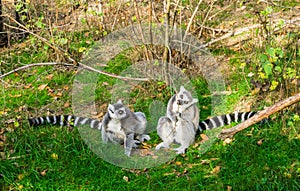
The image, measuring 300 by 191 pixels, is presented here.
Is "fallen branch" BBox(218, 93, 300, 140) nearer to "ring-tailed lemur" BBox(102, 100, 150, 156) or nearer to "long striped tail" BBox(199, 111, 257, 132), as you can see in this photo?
"long striped tail" BBox(199, 111, 257, 132)

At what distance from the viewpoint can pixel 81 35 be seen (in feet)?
26.0

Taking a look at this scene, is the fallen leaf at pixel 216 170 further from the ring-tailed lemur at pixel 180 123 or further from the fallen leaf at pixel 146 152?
the fallen leaf at pixel 146 152

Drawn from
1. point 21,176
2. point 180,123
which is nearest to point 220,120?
point 180,123

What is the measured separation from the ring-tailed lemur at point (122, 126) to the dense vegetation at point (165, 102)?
0.78 feet

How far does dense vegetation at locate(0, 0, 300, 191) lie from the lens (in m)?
4.35

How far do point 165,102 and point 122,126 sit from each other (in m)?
1.01

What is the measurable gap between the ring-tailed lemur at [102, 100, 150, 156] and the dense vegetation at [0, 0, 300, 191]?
0.78ft

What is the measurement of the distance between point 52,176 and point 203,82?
2.63 m

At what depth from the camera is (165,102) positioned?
18.8 ft

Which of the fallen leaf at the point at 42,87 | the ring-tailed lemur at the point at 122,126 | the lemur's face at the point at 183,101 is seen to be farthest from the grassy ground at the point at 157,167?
the fallen leaf at the point at 42,87

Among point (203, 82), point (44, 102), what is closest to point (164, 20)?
point (203, 82)

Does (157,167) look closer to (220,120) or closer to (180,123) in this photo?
(180,123)

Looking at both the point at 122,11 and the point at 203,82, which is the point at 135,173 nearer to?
the point at 203,82

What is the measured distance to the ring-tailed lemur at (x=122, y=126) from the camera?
4832mm
